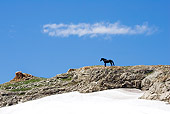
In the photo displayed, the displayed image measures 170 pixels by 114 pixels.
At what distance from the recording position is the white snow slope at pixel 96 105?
44.0 ft

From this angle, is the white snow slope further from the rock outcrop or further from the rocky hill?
the rock outcrop

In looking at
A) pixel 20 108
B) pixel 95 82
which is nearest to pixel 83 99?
pixel 95 82

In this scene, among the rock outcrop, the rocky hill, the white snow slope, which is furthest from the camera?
the rock outcrop

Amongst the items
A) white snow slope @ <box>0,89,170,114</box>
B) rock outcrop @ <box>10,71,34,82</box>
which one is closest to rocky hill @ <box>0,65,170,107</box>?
white snow slope @ <box>0,89,170,114</box>

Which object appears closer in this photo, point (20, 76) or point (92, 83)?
point (92, 83)

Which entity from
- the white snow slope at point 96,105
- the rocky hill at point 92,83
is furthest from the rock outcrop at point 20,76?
the white snow slope at point 96,105

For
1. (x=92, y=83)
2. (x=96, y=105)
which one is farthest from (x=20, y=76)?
(x=96, y=105)

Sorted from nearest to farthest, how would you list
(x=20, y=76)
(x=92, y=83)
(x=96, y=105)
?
(x=96, y=105) < (x=92, y=83) < (x=20, y=76)

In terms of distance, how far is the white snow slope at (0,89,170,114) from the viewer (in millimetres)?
13419

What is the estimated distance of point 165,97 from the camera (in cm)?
1512

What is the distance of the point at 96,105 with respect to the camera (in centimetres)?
1496

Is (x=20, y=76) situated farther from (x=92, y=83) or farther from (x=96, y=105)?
(x=96, y=105)

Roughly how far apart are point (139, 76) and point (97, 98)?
15.6 ft

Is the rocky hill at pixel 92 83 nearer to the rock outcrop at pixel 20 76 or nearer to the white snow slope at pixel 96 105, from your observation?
the white snow slope at pixel 96 105
